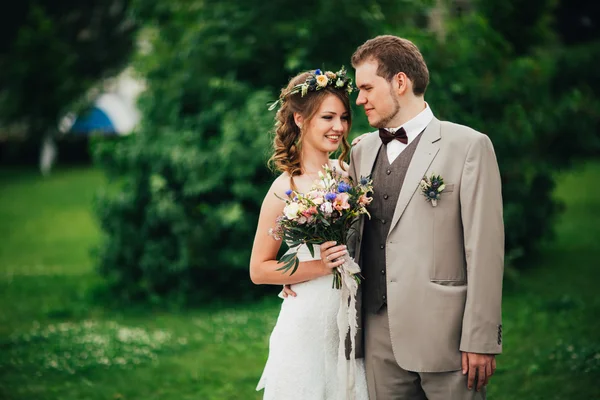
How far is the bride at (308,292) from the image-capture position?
12.9ft

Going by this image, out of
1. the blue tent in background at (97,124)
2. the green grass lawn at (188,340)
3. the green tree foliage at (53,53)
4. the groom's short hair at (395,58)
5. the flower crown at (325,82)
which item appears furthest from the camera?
the blue tent in background at (97,124)

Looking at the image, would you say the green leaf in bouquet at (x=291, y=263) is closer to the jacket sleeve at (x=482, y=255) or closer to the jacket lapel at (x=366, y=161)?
the jacket lapel at (x=366, y=161)

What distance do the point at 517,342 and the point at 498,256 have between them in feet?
13.6

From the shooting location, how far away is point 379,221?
3.67m

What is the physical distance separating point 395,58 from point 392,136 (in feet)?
1.34

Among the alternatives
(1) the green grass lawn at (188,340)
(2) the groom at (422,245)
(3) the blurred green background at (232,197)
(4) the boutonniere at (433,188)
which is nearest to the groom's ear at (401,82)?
(2) the groom at (422,245)

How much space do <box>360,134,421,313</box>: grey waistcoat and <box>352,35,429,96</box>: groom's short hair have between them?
332mm

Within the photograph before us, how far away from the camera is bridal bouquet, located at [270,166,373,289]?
3.46m

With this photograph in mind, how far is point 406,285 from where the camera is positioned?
11.5 feet

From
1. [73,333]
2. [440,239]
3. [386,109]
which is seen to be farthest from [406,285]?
[73,333]

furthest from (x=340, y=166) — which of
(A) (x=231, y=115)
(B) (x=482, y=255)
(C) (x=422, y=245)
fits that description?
(A) (x=231, y=115)

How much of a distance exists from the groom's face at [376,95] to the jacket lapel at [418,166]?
0.74 ft

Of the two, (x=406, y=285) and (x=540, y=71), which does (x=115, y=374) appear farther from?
(x=540, y=71)

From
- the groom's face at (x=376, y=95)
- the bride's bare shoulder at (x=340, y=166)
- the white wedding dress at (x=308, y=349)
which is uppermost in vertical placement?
the groom's face at (x=376, y=95)
